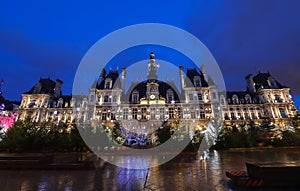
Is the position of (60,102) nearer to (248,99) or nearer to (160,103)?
(160,103)

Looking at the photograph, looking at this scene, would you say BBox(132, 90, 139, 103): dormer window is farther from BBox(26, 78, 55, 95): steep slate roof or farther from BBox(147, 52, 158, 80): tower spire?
BBox(26, 78, 55, 95): steep slate roof

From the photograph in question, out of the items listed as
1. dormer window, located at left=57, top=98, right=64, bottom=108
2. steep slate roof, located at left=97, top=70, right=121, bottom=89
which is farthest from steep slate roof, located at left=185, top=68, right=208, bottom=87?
dormer window, located at left=57, top=98, right=64, bottom=108

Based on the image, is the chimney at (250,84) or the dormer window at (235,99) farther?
the chimney at (250,84)

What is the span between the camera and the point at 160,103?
36875 mm

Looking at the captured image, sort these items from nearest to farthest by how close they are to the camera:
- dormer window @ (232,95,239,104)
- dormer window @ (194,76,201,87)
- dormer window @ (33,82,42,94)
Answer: dormer window @ (194,76,201,87) → dormer window @ (232,95,239,104) → dormer window @ (33,82,42,94)

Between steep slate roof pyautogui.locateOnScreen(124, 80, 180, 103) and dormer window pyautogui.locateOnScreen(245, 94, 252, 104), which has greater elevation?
steep slate roof pyautogui.locateOnScreen(124, 80, 180, 103)

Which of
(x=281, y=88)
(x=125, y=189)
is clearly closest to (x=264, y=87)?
(x=281, y=88)

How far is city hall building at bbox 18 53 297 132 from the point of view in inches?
1433

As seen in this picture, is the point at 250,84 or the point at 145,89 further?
the point at 250,84

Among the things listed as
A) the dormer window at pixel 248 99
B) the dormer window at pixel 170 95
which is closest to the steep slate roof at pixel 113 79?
the dormer window at pixel 170 95

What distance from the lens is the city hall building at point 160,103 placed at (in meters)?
36.4

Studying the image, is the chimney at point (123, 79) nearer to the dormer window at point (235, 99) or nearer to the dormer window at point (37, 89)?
the dormer window at point (37, 89)

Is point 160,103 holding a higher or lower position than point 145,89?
lower

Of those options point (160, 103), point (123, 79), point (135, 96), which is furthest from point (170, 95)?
point (123, 79)
